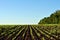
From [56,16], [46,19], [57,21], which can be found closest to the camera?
[57,21]

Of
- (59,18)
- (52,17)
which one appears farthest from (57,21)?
(52,17)

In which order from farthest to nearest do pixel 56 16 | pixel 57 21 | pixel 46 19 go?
1. pixel 46 19
2. pixel 56 16
3. pixel 57 21

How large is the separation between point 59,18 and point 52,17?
7.68 m

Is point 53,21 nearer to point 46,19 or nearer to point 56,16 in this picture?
point 56,16

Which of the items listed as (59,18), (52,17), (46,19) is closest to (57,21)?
(59,18)

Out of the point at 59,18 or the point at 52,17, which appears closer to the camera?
the point at 59,18

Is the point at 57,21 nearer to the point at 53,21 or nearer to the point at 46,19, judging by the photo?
the point at 53,21

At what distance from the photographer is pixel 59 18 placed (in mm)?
97312

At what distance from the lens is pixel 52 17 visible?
104438mm

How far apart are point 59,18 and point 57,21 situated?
7.71ft

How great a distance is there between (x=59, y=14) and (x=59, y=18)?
166 inches

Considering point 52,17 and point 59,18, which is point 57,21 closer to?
point 59,18

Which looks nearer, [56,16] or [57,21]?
[57,21]

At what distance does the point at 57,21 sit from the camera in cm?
9606
